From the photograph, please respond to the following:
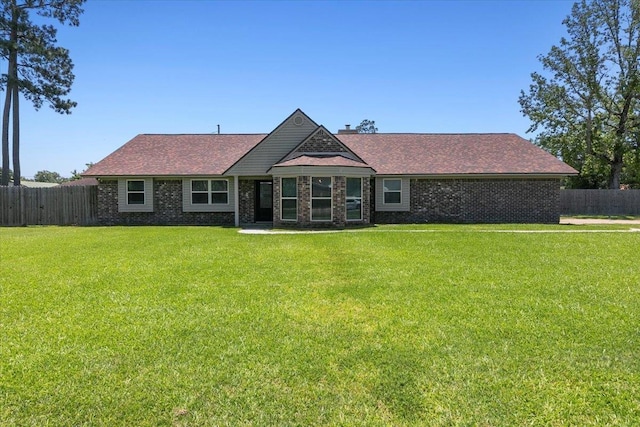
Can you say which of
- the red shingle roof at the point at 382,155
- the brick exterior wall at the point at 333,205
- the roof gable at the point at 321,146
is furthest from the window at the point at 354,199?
the roof gable at the point at 321,146

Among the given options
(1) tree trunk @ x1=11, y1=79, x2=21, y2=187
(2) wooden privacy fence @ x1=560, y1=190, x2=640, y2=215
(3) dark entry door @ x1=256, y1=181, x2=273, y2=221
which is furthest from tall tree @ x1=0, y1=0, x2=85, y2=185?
A: (2) wooden privacy fence @ x1=560, y1=190, x2=640, y2=215

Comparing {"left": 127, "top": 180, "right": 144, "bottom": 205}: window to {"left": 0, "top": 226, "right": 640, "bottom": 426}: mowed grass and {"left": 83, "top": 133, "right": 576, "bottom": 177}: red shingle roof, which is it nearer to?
{"left": 83, "top": 133, "right": 576, "bottom": 177}: red shingle roof

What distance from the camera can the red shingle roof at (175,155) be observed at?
21.7 metres

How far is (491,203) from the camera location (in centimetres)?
2153

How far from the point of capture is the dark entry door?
863 inches

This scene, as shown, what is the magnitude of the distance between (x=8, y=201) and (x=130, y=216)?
20.3 feet

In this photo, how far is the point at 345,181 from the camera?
1828 cm

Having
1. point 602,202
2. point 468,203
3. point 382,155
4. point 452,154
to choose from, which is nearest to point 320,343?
point 468,203

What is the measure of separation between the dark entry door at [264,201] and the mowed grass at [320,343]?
475 inches

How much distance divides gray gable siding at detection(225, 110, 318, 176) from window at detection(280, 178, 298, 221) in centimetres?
193

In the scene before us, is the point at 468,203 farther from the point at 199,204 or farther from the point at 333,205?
the point at 199,204

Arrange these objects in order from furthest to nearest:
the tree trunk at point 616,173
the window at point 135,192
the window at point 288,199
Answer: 1. the tree trunk at point 616,173
2. the window at point 135,192
3. the window at point 288,199

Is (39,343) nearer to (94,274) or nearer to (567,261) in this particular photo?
(94,274)

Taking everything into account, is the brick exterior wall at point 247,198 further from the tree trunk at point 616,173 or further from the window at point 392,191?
the tree trunk at point 616,173
